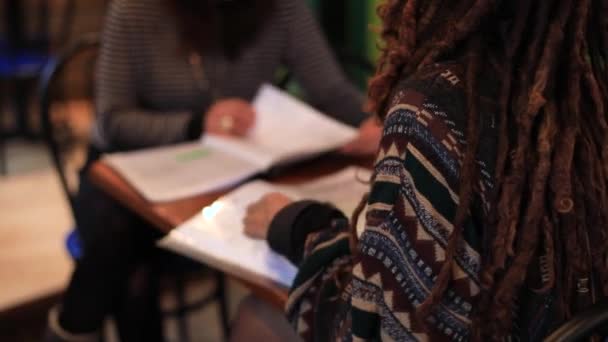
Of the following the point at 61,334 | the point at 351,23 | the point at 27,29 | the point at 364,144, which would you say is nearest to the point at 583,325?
the point at 364,144

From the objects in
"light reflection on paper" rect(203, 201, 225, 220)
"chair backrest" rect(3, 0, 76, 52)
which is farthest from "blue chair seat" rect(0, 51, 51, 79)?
"light reflection on paper" rect(203, 201, 225, 220)

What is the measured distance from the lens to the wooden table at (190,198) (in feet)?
2.83

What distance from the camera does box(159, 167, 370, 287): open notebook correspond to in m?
0.86

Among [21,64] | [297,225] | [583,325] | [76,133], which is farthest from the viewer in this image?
[76,133]

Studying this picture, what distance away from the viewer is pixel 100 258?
123 centimetres

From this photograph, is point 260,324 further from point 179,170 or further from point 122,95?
point 122,95

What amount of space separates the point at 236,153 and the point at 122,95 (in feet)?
1.16

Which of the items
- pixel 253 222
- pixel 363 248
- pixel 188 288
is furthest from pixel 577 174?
pixel 188 288

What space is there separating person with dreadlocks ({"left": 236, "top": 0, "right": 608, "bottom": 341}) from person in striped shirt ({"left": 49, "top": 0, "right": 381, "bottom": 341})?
48 centimetres

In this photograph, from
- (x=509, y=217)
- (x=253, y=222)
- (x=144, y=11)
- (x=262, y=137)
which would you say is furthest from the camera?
(x=144, y=11)

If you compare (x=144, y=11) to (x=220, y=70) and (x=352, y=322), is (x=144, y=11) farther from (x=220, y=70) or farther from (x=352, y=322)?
(x=352, y=322)

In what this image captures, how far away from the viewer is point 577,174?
2.13 feet

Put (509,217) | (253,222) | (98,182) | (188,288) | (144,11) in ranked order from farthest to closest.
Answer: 1. (188,288)
2. (144,11)
3. (98,182)
4. (253,222)
5. (509,217)

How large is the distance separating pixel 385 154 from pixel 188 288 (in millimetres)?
1579
